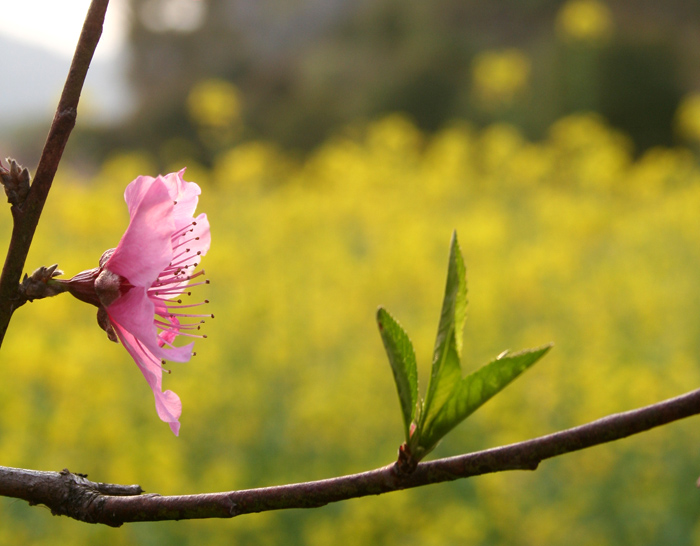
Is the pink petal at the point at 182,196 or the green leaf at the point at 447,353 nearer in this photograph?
the green leaf at the point at 447,353

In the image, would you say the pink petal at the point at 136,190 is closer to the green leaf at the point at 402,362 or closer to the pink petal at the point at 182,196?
the pink petal at the point at 182,196

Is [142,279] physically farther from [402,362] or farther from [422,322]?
[422,322]

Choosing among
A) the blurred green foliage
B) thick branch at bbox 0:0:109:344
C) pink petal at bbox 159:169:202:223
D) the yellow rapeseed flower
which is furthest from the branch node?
the yellow rapeseed flower

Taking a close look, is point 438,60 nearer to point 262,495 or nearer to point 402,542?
point 402,542

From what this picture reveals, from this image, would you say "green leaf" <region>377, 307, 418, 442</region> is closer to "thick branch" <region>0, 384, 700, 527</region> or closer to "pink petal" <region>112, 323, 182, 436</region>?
"thick branch" <region>0, 384, 700, 527</region>

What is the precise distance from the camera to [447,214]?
15.3 ft

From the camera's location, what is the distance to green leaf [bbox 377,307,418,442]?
0.33 metres

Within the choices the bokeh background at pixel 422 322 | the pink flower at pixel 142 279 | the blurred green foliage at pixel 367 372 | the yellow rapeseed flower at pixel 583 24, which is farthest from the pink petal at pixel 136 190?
the yellow rapeseed flower at pixel 583 24

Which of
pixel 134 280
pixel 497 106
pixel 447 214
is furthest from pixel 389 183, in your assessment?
pixel 134 280

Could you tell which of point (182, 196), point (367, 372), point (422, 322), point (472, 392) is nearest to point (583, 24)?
point (422, 322)

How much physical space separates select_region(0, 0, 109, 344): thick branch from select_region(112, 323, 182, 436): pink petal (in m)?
0.10

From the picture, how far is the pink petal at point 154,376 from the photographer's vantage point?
42cm

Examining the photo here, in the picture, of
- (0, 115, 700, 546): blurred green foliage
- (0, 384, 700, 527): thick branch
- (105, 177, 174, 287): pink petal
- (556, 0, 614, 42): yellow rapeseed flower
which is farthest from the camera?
(556, 0, 614, 42): yellow rapeseed flower

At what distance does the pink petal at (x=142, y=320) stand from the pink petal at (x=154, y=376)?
0.06 feet
